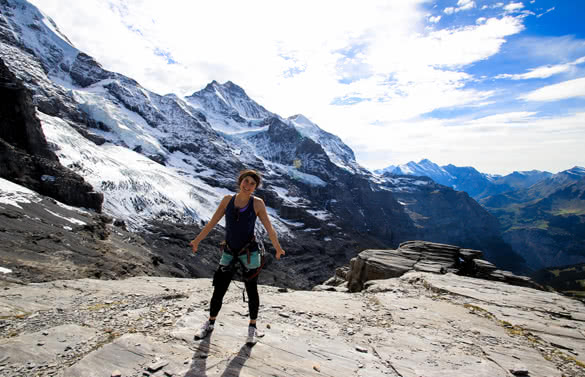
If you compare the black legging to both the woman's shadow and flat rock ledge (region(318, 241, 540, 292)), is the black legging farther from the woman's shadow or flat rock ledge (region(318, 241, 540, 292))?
flat rock ledge (region(318, 241, 540, 292))

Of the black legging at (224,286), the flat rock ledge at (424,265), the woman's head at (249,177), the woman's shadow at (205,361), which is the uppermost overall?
the woman's head at (249,177)

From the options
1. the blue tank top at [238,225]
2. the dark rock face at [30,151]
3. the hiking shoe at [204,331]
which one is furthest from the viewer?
the dark rock face at [30,151]

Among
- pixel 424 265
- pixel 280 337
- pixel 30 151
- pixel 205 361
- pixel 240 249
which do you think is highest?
pixel 30 151

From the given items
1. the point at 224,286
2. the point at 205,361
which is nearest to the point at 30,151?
the point at 224,286

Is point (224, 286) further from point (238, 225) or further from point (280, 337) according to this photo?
point (280, 337)

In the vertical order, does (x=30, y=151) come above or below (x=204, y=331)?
above

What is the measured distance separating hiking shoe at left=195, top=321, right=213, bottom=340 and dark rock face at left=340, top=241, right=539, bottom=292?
18.1 metres

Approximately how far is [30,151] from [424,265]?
75.8 m

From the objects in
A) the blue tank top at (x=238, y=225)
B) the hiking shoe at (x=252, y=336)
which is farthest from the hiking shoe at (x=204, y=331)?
the blue tank top at (x=238, y=225)

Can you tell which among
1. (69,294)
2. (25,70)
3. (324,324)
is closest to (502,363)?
(324,324)

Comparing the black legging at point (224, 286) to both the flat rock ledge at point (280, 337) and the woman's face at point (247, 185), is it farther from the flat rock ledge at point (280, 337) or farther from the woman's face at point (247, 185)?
the woman's face at point (247, 185)

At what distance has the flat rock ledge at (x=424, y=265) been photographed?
21.0 metres

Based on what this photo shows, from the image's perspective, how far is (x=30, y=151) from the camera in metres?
59.5

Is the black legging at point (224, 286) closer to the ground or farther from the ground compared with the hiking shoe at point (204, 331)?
farther from the ground
